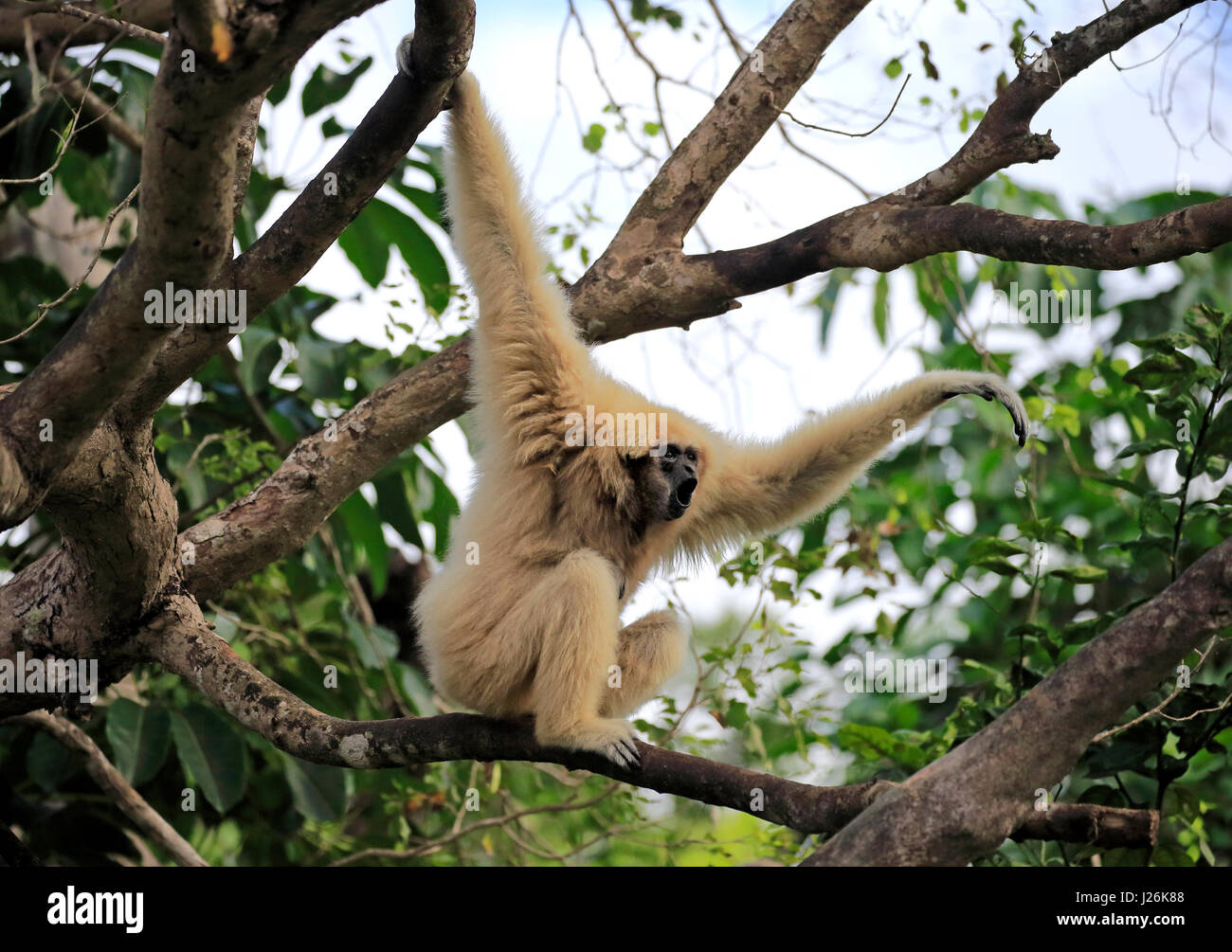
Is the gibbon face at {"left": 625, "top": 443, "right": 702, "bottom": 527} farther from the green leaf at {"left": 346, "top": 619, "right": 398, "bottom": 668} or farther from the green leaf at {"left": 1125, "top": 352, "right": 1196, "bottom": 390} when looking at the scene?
the green leaf at {"left": 346, "top": 619, "right": 398, "bottom": 668}

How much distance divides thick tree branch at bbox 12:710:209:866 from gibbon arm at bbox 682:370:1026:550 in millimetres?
2653

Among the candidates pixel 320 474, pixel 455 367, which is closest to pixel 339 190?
pixel 455 367

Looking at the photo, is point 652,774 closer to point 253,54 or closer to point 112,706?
point 253,54

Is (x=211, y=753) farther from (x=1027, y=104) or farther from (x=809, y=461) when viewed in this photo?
(x=1027, y=104)

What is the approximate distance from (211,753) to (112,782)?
0.60 metres

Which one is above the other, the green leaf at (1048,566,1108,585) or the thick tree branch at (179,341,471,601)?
the thick tree branch at (179,341,471,601)

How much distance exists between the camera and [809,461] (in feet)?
14.6

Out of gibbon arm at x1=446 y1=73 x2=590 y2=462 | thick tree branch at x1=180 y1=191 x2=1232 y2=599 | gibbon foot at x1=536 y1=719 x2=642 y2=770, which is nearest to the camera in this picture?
gibbon foot at x1=536 y1=719 x2=642 y2=770

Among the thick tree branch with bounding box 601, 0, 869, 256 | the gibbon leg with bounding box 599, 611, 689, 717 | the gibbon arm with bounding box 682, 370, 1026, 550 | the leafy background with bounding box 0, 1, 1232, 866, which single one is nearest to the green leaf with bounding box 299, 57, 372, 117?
the leafy background with bounding box 0, 1, 1232, 866

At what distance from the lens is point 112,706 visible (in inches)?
201

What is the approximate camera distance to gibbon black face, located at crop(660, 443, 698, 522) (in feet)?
13.5

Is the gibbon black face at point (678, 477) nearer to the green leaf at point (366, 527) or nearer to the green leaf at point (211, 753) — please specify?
the green leaf at point (366, 527)

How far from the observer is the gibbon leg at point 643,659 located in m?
4.23
